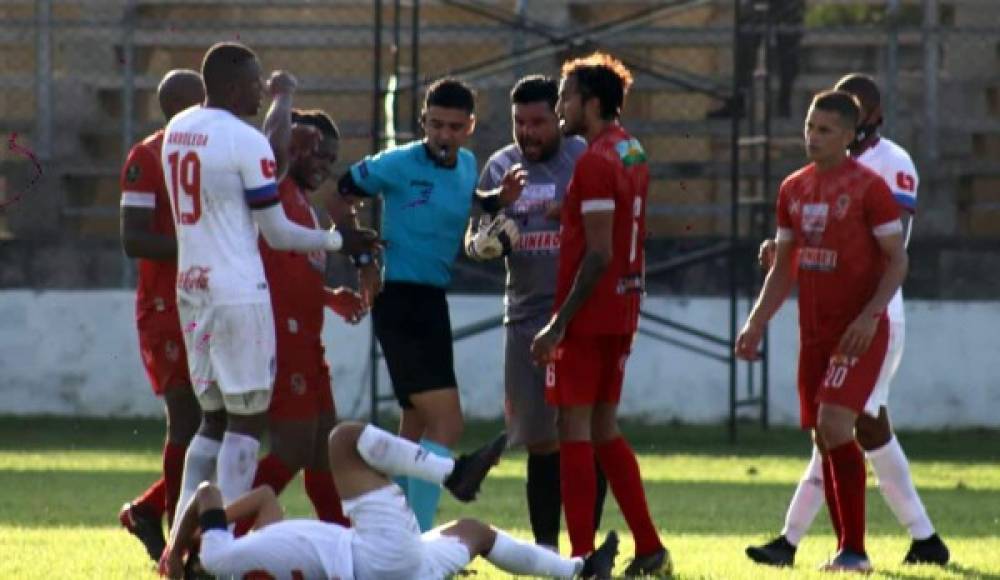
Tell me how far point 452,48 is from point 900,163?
12892 mm

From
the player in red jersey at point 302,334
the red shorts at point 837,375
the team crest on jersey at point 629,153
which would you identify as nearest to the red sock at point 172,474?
the player in red jersey at point 302,334

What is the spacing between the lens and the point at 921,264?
65.9 ft

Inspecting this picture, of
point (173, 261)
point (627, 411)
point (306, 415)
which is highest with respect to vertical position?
point (173, 261)

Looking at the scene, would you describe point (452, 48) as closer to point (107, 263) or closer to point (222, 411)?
point (107, 263)

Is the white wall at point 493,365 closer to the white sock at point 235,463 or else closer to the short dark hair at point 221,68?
the white sock at point 235,463

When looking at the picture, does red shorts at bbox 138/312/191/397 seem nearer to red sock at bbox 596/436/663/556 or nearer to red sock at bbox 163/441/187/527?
red sock at bbox 163/441/187/527

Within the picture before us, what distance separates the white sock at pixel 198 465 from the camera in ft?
29.5

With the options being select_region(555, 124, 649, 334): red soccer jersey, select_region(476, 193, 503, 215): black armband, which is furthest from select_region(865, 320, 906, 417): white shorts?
select_region(476, 193, 503, 215): black armband

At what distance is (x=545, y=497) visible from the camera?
9797 millimetres

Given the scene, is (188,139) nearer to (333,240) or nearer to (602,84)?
(333,240)

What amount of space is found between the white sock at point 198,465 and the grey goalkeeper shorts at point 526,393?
55.7 inches

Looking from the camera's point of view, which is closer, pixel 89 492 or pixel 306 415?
pixel 306 415

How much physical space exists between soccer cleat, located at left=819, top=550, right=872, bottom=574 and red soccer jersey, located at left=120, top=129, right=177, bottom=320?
113 inches

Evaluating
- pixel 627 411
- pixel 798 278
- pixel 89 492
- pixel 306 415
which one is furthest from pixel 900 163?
pixel 627 411
